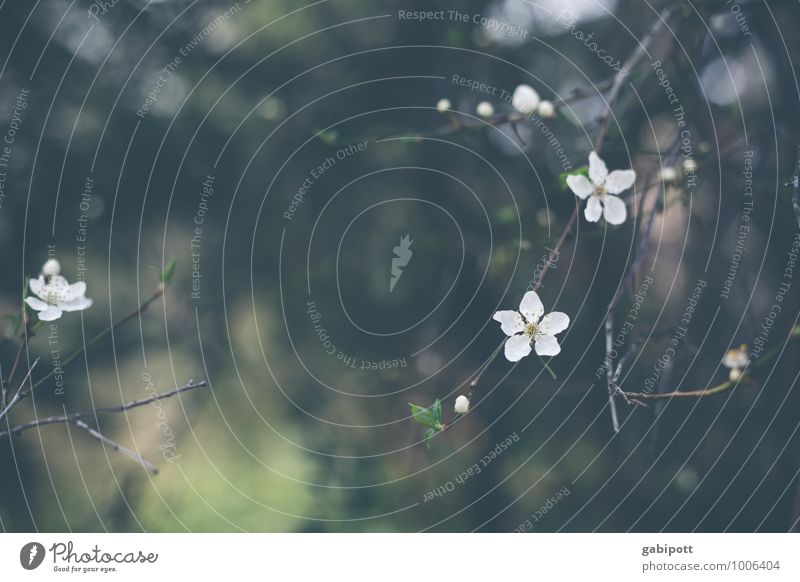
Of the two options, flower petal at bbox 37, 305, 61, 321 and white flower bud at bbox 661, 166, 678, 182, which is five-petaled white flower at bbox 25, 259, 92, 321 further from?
white flower bud at bbox 661, 166, 678, 182

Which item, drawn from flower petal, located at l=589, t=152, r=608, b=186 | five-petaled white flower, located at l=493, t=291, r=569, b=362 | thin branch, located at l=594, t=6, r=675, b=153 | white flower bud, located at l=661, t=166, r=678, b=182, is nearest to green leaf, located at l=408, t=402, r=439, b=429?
five-petaled white flower, located at l=493, t=291, r=569, b=362

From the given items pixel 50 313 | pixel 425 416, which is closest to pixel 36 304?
pixel 50 313

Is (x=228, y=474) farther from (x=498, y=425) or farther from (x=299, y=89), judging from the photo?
(x=299, y=89)

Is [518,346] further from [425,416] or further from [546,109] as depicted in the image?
[546,109]

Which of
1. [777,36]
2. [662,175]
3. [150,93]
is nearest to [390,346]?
[662,175]

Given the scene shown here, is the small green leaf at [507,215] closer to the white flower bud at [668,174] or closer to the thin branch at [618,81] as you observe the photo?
the thin branch at [618,81]
